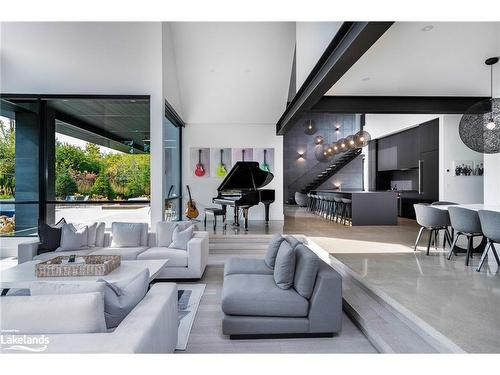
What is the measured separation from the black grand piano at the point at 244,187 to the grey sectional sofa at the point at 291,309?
4094 millimetres

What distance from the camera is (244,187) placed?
741 centimetres

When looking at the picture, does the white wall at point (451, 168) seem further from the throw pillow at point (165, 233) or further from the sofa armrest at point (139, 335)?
the sofa armrest at point (139, 335)

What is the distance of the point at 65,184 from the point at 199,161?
3526mm

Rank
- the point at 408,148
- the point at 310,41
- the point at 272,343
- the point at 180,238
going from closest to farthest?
the point at 272,343, the point at 180,238, the point at 310,41, the point at 408,148

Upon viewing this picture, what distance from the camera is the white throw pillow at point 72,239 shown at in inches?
178

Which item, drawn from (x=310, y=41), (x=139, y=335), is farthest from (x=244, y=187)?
(x=139, y=335)

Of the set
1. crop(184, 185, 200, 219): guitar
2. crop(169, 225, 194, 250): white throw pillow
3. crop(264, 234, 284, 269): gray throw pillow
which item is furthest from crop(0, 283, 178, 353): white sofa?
crop(184, 185, 200, 219): guitar

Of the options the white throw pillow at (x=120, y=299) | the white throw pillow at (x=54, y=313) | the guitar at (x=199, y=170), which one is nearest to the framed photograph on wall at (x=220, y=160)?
the guitar at (x=199, y=170)

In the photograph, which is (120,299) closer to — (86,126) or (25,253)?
(25,253)

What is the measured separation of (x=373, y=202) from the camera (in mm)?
8320

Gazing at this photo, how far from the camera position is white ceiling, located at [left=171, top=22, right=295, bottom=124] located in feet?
20.9

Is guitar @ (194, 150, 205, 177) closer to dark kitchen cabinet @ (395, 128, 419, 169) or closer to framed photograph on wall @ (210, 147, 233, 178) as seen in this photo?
framed photograph on wall @ (210, 147, 233, 178)

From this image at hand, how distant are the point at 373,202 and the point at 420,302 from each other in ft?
18.4

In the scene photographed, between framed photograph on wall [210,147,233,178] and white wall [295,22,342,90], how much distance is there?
3.16m
